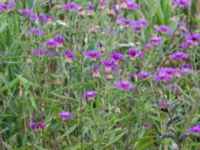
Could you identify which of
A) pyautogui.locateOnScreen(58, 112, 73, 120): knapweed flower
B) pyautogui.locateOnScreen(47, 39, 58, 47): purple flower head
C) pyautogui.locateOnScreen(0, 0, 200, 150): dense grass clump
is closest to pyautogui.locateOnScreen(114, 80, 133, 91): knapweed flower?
pyautogui.locateOnScreen(0, 0, 200, 150): dense grass clump

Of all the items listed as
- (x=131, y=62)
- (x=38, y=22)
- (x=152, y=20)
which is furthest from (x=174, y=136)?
(x=152, y=20)

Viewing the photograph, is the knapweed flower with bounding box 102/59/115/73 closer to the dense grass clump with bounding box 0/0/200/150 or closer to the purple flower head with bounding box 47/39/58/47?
the dense grass clump with bounding box 0/0/200/150

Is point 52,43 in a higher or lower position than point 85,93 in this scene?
higher

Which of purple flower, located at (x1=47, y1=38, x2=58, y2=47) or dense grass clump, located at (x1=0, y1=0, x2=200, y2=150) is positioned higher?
purple flower, located at (x1=47, y1=38, x2=58, y2=47)

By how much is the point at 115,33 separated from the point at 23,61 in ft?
1.70

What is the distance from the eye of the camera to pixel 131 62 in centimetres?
296

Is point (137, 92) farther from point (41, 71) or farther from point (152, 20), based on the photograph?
point (152, 20)

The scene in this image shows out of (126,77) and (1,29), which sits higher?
(1,29)

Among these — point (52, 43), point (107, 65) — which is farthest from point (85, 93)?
point (52, 43)

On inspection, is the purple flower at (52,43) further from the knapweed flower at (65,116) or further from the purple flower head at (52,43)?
the knapweed flower at (65,116)

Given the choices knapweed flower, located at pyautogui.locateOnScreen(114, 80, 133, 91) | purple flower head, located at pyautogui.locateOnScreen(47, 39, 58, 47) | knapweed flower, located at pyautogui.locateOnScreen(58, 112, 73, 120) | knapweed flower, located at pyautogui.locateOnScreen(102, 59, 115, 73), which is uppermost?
purple flower head, located at pyautogui.locateOnScreen(47, 39, 58, 47)

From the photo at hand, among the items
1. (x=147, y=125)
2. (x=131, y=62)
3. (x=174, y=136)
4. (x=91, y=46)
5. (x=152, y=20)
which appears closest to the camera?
(x=174, y=136)

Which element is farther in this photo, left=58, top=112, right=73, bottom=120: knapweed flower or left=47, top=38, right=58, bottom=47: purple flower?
left=47, top=38, right=58, bottom=47: purple flower

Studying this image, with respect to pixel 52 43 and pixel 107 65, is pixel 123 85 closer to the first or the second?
pixel 107 65
